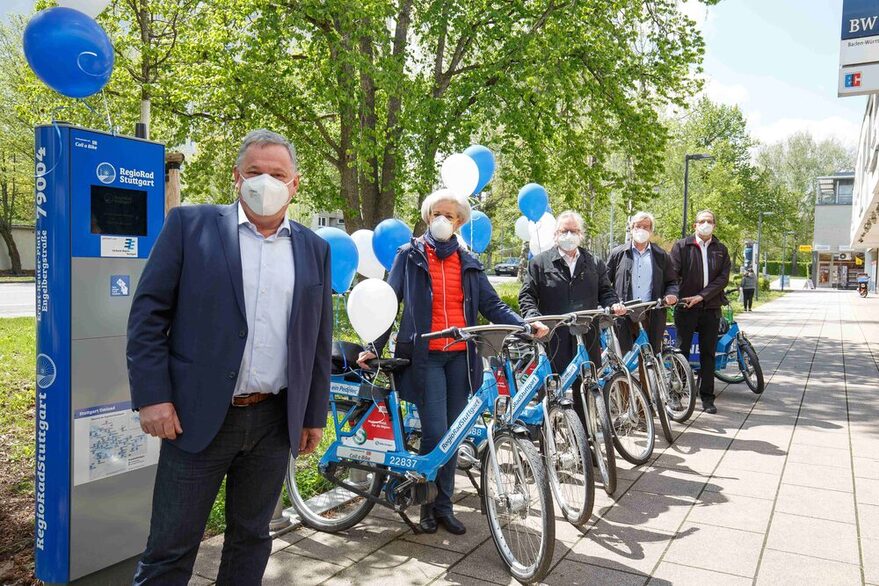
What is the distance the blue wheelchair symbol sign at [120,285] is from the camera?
10.2ft

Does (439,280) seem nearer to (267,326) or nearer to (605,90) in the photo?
(267,326)

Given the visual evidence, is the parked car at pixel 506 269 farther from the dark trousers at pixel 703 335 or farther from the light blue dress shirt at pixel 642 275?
the light blue dress shirt at pixel 642 275

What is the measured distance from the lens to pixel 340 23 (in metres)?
11.2

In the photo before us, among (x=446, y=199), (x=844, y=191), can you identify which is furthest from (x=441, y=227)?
(x=844, y=191)

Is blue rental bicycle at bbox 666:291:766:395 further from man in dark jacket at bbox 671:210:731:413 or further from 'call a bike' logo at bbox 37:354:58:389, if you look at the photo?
'call a bike' logo at bbox 37:354:58:389

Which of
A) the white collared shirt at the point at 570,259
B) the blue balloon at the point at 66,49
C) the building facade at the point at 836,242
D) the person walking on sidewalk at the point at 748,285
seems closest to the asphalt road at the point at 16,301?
the white collared shirt at the point at 570,259

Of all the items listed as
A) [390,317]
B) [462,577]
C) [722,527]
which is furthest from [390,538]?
[722,527]

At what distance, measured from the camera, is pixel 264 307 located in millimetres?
2383

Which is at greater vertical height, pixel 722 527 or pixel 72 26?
pixel 72 26

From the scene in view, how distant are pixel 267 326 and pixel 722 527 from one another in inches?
126

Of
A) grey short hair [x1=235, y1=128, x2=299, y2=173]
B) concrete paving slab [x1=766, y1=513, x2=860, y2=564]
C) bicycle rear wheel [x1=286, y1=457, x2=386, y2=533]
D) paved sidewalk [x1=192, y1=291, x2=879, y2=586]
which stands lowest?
paved sidewalk [x1=192, y1=291, x2=879, y2=586]

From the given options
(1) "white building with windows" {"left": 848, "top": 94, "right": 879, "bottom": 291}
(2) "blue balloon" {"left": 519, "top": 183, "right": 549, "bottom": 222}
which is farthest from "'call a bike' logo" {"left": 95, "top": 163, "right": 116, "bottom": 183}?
(1) "white building with windows" {"left": 848, "top": 94, "right": 879, "bottom": 291}

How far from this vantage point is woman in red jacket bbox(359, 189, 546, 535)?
400 cm

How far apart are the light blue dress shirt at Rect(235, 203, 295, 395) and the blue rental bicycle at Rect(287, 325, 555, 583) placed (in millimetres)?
1357
